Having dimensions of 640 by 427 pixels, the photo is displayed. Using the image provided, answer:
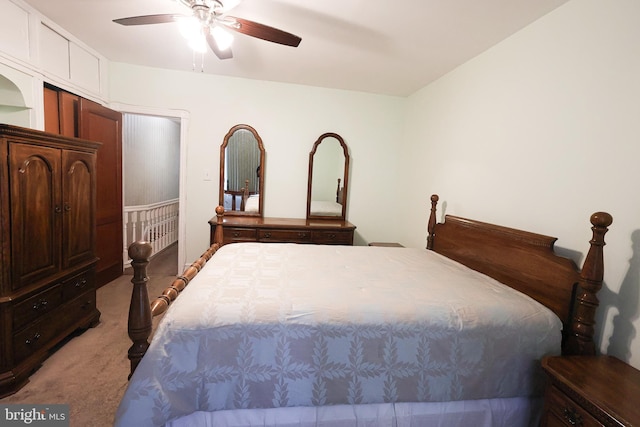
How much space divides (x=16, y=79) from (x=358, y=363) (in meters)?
2.98

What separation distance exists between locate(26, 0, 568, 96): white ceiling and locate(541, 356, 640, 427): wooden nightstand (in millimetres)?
1948

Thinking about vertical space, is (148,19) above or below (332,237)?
above

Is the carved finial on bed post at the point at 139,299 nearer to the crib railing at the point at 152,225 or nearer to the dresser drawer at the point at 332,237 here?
the dresser drawer at the point at 332,237

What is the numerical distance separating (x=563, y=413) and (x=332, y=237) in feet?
7.75

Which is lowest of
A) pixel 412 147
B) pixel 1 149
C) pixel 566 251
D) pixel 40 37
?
pixel 566 251

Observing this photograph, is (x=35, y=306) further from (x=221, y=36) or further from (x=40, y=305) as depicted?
(x=221, y=36)

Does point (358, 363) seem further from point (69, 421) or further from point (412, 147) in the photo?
point (412, 147)

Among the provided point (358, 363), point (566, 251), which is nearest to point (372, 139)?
point (566, 251)

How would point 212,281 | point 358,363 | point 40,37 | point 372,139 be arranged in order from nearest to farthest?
point 358,363, point 212,281, point 40,37, point 372,139

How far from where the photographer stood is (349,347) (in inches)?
47.9

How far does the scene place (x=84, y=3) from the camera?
2.02m

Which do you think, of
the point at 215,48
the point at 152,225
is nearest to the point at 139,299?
the point at 215,48

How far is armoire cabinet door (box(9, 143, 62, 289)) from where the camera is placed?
1.70 metres

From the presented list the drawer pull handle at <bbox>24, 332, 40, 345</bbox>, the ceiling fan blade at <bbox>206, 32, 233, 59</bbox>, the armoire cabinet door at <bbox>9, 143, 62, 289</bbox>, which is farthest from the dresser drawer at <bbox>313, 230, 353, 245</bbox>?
the drawer pull handle at <bbox>24, 332, 40, 345</bbox>
